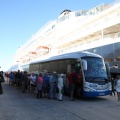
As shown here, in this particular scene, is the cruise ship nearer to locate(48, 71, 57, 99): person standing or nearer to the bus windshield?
the bus windshield

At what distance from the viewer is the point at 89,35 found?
142ft

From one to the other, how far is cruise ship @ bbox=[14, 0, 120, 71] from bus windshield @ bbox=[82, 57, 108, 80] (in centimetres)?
1466

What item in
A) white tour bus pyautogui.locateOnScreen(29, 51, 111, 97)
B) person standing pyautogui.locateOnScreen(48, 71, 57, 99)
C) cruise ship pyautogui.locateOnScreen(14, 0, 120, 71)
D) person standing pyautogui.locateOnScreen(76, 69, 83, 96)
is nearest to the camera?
white tour bus pyautogui.locateOnScreen(29, 51, 111, 97)

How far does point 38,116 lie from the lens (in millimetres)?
9945

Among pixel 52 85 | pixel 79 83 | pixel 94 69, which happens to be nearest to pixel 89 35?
pixel 94 69

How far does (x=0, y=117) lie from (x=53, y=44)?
159 ft

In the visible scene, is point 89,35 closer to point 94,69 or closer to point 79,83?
point 94,69

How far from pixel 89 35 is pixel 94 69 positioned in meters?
27.9

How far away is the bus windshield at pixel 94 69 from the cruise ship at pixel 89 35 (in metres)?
14.7

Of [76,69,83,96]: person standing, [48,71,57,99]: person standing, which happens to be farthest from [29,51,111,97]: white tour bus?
[48,71,57,99]: person standing

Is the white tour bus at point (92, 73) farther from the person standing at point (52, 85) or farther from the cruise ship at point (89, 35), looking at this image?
the cruise ship at point (89, 35)

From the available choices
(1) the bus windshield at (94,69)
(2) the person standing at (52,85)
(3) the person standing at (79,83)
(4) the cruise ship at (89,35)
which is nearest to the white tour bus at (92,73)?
(1) the bus windshield at (94,69)

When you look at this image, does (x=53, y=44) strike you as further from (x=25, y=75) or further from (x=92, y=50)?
(x=25, y=75)

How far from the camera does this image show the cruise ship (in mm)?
33469
